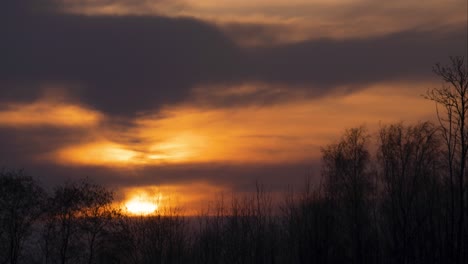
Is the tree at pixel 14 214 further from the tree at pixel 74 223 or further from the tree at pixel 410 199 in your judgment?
the tree at pixel 410 199

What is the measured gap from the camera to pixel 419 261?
43.7 m

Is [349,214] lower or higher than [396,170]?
lower

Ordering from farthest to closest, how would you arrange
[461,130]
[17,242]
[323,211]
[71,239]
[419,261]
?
[71,239] < [17,242] < [323,211] < [419,261] < [461,130]

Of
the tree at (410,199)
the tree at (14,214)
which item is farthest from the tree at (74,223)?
the tree at (410,199)

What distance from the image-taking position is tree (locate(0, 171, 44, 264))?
51.7 meters

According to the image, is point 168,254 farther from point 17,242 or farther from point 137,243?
point 17,242

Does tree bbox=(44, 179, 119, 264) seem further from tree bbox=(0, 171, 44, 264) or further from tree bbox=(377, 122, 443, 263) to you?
tree bbox=(377, 122, 443, 263)

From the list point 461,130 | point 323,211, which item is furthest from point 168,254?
point 461,130

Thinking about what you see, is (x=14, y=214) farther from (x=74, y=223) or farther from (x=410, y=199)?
(x=410, y=199)

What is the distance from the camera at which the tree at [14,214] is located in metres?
51.7

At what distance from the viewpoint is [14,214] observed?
52.4 metres

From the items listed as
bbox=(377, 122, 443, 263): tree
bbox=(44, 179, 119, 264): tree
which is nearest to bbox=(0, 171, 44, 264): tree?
bbox=(44, 179, 119, 264): tree

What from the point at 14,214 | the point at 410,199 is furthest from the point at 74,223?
the point at 410,199

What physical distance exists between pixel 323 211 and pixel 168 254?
35.9 ft
